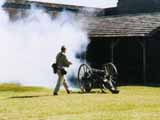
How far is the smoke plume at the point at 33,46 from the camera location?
1174 inches

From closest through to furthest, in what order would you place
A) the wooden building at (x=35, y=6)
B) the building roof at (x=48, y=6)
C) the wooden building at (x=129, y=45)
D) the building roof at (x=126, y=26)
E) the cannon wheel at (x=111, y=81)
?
1. the cannon wheel at (x=111, y=81)
2. the building roof at (x=126, y=26)
3. the wooden building at (x=129, y=45)
4. the wooden building at (x=35, y=6)
5. the building roof at (x=48, y=6)

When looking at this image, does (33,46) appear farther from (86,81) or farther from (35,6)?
(86,81)

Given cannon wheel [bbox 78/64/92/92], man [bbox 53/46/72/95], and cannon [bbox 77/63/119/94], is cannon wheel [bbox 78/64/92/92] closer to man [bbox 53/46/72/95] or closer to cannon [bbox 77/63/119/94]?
cannon [bbox 77/63/119/94]

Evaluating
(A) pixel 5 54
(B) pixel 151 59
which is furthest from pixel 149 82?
(A) pixel 5 54

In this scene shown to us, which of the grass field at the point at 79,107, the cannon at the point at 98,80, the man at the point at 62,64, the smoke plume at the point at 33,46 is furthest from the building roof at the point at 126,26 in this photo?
the grass field at the point at 79,107

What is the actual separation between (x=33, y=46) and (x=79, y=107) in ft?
43.4

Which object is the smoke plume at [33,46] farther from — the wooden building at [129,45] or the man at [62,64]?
the man at [62,64]

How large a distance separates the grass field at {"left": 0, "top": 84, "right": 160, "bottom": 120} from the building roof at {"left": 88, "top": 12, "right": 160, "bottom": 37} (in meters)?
10.5

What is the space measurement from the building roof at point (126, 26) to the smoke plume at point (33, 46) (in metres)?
2.12

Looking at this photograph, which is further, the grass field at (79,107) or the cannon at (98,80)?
the cannon at (98,80)

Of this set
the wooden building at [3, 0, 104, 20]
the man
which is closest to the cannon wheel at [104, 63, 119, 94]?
the man

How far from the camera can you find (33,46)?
31.0 metres

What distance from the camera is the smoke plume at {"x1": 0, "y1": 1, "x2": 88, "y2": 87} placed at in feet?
97.9

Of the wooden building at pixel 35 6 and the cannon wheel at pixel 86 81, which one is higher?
the wooden building at pixel 35 6
